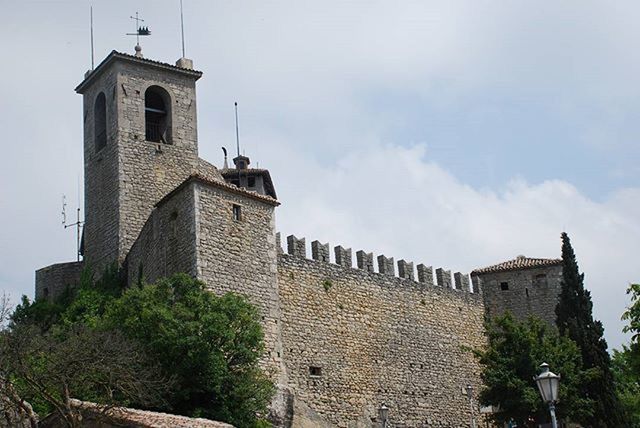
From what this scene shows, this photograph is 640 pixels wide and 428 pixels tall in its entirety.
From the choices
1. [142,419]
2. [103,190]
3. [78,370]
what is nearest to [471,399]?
[103,190]

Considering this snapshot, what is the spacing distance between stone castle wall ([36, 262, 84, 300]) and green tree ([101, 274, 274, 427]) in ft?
31.2

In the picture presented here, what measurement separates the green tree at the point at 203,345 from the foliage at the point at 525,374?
9208mm

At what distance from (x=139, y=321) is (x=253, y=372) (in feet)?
10.5

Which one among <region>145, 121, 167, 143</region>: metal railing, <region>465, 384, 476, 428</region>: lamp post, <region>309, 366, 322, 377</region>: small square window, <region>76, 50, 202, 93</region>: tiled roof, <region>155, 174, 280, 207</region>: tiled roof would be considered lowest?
<region>465, 384, 476, 428</region>: lamp post

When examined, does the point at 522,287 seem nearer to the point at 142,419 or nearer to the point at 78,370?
the point at 78,370

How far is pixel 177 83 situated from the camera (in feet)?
117

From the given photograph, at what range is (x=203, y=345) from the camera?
23.9 meters

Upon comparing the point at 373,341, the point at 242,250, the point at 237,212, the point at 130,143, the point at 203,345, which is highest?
the point at 130,143

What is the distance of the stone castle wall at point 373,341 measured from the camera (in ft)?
102

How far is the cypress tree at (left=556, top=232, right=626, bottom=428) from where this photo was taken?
31734mm

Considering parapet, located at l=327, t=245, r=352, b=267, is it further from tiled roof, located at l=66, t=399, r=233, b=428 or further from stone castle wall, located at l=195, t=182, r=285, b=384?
tiled roof, located at l=66, t=399, r=233, b=428

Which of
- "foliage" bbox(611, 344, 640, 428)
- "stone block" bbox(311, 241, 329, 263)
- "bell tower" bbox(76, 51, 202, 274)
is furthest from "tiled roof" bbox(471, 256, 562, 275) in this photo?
"bell tower" bbox(76, 51, 202, 274)

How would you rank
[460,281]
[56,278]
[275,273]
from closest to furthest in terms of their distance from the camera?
[275,273] < [56,278] < [460,281]

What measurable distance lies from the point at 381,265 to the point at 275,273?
23.8 ft
